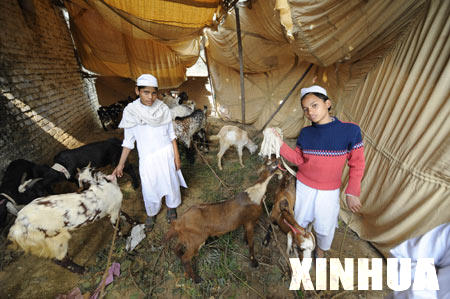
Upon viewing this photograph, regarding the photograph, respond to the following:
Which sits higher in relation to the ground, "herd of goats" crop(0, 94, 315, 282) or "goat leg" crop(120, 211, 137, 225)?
"herd of goats" crop(0, 94, 315, 282)

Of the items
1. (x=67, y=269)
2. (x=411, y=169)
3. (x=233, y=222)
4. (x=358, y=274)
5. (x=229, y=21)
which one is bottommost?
(x=358, y=274)

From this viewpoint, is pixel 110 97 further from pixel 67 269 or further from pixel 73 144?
pixel 67 269

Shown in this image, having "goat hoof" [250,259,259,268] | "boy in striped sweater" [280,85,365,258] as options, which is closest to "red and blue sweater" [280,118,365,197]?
"boy in striped sweater" [280,85,365,258]

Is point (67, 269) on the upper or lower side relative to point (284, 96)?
lower

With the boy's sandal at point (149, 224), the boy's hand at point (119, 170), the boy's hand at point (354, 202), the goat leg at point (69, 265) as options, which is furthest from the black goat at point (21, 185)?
the boy's hand at point (354, 202)

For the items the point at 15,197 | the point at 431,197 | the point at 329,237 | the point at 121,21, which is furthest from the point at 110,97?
the point at 431,197

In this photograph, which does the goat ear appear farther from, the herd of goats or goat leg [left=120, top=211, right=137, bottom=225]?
goat leg [left=120, top=211, right=137, bottom=225]

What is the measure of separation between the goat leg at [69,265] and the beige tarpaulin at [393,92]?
4424 mm

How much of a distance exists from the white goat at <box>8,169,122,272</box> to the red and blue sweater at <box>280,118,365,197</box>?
106 inches

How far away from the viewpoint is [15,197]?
303 centimetres

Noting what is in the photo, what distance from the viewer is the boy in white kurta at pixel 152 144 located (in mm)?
2373

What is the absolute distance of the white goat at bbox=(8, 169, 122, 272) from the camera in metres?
2.01

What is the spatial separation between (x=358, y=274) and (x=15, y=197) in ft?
19.3

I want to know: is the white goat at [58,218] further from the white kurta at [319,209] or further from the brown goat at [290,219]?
the white kurta at [319,209]
